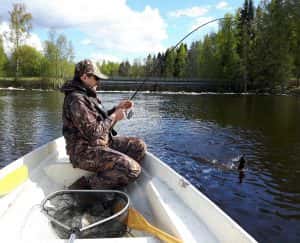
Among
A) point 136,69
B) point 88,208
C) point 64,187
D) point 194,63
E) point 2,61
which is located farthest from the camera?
point 136,69

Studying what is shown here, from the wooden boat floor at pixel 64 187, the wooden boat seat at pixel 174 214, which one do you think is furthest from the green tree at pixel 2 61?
the wooden boat seat at pixel 174 214

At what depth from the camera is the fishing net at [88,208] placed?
2924mm

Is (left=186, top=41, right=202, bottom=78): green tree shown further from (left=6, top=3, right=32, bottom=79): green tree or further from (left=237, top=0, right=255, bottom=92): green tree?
(left=6, top=3, right=32, bottom=79): green tree

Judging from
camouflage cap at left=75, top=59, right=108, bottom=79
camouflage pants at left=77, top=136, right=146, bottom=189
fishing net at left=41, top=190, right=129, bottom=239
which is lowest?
fishing net at left=41, top=190, right=129, bottom=239

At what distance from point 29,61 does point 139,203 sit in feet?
211

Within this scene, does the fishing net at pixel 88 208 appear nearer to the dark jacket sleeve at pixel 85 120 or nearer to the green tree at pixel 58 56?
the dark jacket sleeve at pixel 85 120

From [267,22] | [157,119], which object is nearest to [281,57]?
[267,22]

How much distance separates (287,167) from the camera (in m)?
8.11

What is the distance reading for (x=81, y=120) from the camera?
348 cm

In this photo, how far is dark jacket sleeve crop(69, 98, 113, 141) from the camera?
11.4ft

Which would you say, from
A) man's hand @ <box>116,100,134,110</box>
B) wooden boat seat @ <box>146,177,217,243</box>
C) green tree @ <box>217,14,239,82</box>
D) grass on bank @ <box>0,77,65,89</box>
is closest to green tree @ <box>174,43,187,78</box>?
green tree @ <box>217,14,239,82</box>

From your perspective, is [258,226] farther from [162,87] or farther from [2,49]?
[2,49]

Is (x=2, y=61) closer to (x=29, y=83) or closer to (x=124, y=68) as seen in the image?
(x=29, y=83)

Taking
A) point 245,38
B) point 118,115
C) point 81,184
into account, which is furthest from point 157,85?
point 81,184
